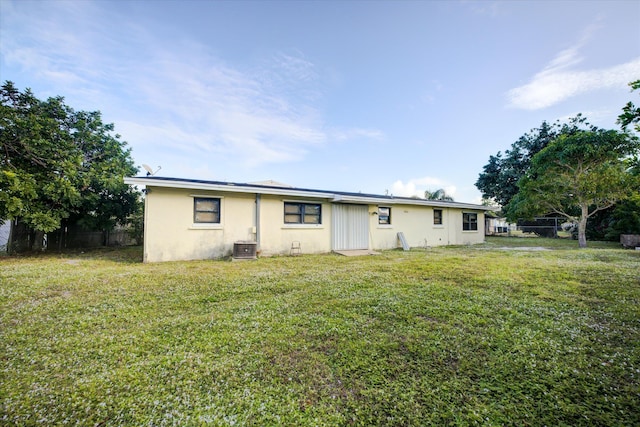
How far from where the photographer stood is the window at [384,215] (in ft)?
41.5

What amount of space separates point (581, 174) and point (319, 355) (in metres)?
16.8

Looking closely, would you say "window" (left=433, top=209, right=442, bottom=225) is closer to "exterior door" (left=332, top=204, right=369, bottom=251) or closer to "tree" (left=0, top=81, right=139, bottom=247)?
"exterior door" (left=332, top=204, right=369, bottom=251)

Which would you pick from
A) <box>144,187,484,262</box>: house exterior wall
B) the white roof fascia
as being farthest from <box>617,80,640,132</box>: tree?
<box>144,187,484,262</box>: house exterior wall

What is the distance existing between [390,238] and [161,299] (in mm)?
10761

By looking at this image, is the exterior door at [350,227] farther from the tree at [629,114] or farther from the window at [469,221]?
the tree at [629,114]

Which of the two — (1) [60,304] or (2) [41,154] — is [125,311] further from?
(2) [41,154]

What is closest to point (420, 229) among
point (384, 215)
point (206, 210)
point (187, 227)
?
point (384, 215)

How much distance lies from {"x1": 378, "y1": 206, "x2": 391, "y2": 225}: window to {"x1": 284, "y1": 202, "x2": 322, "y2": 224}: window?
11.7 feet

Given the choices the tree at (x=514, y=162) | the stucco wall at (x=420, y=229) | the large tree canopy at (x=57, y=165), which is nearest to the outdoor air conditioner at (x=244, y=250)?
the large tree canopy at (x=57, y=165)

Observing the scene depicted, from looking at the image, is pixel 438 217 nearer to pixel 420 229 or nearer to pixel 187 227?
pixel 420 229

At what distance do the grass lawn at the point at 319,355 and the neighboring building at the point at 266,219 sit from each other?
3.62 metres

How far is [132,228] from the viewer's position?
45.2 ft

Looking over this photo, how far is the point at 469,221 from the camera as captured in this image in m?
15.8

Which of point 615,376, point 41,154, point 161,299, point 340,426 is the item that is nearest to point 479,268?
point 615,376
